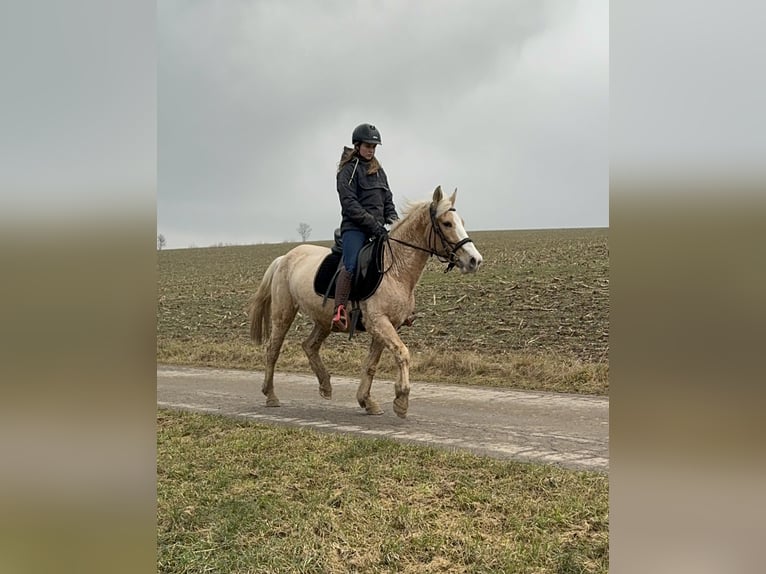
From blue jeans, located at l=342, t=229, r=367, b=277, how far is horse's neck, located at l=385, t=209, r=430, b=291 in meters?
0.34

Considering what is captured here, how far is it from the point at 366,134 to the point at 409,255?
4.37 feet

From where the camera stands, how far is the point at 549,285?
1777cm

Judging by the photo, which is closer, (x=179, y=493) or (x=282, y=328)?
(x=179, y=493)

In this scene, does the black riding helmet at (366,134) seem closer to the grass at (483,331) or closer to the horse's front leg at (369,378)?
the horse's front leg at (369,378)

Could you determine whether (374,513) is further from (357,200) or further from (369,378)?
(357,200)

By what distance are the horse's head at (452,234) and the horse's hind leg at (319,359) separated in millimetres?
2068

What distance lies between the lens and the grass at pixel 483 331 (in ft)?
31.4
